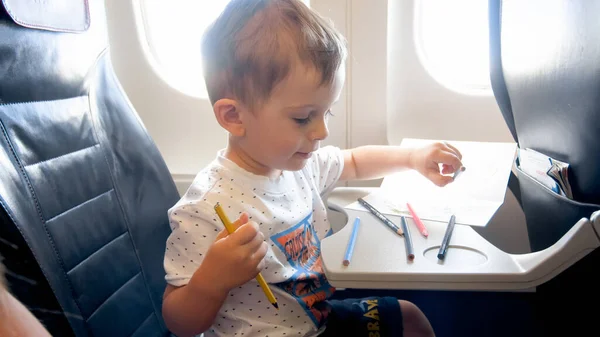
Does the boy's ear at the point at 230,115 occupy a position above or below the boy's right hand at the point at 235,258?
above

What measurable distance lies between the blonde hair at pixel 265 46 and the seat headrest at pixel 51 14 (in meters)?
0.22

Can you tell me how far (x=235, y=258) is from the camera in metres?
0.60

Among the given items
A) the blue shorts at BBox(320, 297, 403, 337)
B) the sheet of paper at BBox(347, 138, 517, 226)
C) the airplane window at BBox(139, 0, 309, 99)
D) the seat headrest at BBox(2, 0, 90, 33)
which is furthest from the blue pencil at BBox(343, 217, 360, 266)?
the airplane window at BBox(139, 0, 309, 99)

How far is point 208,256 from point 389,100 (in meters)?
0.69

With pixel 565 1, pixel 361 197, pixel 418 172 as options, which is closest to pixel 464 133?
pixel 418 172

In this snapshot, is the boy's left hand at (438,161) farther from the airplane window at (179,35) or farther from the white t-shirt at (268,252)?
the airplane window at (179,35)

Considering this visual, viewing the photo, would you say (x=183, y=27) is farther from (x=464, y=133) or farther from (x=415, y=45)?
(x=464, y=133)

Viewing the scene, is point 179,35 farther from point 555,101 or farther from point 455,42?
point 555,101

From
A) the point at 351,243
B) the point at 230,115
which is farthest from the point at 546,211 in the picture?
the point at 230,115

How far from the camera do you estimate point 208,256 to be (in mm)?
612

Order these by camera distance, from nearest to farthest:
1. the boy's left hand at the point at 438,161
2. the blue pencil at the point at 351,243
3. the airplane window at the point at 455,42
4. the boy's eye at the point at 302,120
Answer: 1. the blue pencil at the point at 351,243
2. the boy's eye at the point at 302,120
3. the boy's left hand at the point at 438,161
4. the airplane window at the point at 455,42

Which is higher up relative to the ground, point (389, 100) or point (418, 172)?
point (389, 100)

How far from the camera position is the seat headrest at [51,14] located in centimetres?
61

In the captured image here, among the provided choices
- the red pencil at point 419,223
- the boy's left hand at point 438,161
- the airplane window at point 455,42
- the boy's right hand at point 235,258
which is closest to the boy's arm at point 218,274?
the boy's right hand at point 235,258
